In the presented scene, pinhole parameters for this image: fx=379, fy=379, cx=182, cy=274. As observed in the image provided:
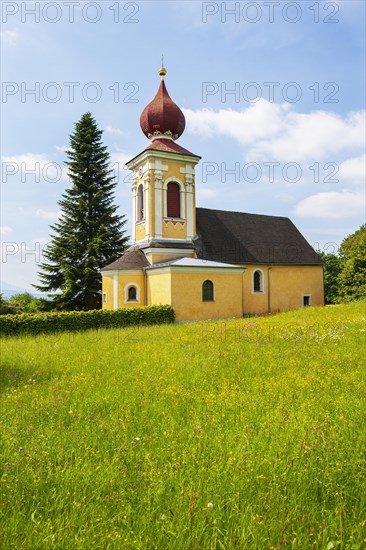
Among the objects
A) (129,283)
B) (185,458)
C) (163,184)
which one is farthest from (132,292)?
(185,458)

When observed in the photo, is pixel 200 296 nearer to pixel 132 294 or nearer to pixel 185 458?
pixel 132 294

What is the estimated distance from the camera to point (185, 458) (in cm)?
366

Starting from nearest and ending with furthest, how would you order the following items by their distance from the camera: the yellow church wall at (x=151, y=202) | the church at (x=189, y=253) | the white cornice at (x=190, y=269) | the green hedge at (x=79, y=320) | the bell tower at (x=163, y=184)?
the green hedge at (x=79, y=320) < the white cornice at (x=190, y=269) < the church at (x=189, y=253) < the yellow church wall at (x=151, y=202) < the bell tower at (x=163, y=184)

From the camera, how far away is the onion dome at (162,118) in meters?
25.6

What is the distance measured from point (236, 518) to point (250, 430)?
1.56 metres

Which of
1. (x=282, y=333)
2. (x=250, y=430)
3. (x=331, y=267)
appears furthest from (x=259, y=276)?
(x=250, y=430)

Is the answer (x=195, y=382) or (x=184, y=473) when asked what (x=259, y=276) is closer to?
(x=195, y=382)

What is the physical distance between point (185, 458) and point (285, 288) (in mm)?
25480

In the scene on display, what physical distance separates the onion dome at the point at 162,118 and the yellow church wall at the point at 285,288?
423 inches

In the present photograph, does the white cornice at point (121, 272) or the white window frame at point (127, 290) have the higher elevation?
the white cornice at point (121, 272)

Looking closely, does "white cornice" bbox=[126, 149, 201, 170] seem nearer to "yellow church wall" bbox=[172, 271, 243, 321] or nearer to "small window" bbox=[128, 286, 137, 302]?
"yellow church wall" bbox=[172, 271, 243, 321]

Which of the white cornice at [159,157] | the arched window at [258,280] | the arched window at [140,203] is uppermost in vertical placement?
the white cornice at [159,157]

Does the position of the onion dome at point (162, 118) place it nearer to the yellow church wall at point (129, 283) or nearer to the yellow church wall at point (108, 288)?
the yellow church wall at point (129, 283)

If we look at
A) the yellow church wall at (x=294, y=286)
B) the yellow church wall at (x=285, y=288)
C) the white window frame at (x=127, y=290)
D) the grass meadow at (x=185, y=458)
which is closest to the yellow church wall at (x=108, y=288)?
the white window frame at (x=127, y=290)
